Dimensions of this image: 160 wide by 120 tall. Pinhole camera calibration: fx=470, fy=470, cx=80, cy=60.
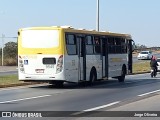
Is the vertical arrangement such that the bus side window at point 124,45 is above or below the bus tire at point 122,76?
above

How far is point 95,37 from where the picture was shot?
87.1 feet

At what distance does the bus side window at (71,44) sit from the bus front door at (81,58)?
1.54 feet

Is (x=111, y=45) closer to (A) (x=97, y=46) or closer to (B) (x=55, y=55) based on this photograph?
(A) (x=97, y=46)

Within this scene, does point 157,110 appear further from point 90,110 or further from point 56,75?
point 56,75

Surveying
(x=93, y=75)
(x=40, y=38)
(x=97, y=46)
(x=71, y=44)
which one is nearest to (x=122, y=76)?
(x=97, y=46)

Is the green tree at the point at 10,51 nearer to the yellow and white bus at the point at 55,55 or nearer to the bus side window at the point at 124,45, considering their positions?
the bus side window at the point at 124,45

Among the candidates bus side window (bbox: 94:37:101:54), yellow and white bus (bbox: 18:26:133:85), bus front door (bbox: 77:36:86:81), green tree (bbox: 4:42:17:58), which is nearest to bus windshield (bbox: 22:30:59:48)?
yellow and white bus (bbox: 18:26:133:85)

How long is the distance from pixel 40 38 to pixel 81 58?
105 inches

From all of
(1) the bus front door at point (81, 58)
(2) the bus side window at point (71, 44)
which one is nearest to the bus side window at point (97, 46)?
(1) the bus front door at point (81, 58)

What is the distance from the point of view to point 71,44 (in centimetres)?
2389

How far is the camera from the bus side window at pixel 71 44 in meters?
23.5

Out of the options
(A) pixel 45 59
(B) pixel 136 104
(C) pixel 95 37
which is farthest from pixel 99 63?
(B) pixel 136 104

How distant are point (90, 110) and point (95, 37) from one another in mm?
12616

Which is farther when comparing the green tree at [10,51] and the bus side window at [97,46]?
the green tree at [10,51]
